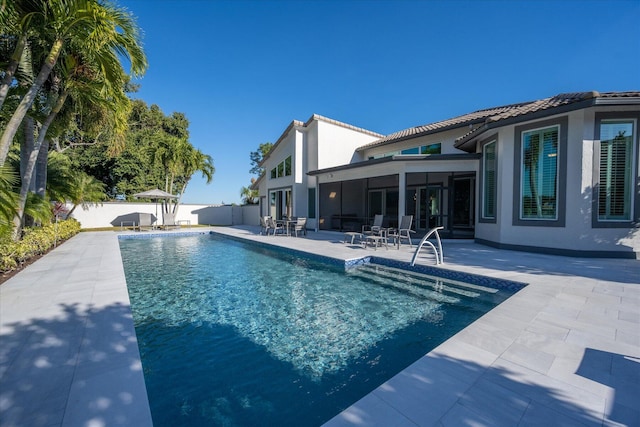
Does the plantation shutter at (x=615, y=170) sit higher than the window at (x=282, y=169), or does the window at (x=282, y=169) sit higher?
the window at (x=282, y=169)

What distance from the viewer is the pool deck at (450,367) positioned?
1991 mm

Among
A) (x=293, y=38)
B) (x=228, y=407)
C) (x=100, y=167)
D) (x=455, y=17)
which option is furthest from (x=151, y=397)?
(x=100, y=167)

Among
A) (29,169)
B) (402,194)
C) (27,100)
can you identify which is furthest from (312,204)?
(27,100)

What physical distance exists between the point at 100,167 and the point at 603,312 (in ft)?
110

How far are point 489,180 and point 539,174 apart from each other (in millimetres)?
1840

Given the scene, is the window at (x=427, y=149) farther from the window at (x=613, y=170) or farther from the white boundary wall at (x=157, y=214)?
the white boundary wall at (x=157, y=214)

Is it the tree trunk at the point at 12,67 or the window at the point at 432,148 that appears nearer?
the tree trunk at the point at 12,67

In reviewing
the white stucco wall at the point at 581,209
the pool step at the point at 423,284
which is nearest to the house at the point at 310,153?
the pool step at the point at 423,284

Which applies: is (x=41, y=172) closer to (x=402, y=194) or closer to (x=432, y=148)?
(x=402, y=194)

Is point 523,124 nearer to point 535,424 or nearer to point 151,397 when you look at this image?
point 535,424

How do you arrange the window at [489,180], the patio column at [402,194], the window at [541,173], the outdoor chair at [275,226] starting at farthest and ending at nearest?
1. the outdoor chair at [275,226]
2. the patio column at [402,194]
3. the window at [489,180]
4. the window at [541,173]

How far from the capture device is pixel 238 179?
1435 inches

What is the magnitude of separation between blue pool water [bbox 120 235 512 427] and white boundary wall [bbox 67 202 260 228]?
1676 cm

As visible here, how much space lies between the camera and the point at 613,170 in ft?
25.2
